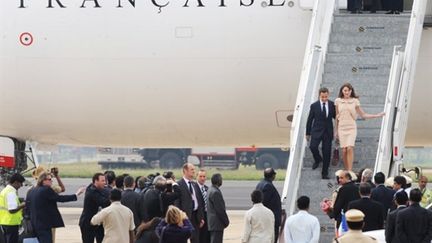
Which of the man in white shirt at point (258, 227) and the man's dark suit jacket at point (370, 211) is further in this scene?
the man in white shirt at point (258, 227)

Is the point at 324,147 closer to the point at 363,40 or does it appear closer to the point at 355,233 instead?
the point at 363,40

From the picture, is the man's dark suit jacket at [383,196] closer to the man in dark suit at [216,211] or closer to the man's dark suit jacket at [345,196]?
the man's dark suit jacket at [345,196]

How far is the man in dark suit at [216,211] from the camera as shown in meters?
19.8

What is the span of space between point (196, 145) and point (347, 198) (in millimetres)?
8160

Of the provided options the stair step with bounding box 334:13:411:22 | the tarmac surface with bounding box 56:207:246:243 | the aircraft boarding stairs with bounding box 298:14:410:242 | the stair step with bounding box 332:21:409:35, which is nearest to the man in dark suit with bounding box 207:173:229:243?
the aircraft boarding stairs with bounding box 298:14:410:242

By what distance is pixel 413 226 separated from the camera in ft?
49.0

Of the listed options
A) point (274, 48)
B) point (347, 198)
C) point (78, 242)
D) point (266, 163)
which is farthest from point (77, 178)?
point (347, 198)

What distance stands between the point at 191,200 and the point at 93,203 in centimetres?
165

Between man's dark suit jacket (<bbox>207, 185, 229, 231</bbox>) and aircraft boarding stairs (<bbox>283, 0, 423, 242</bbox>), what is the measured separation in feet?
3.60

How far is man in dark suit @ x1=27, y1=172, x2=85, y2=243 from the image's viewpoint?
1962 cm

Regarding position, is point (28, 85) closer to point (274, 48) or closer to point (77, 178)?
point (274, 48)

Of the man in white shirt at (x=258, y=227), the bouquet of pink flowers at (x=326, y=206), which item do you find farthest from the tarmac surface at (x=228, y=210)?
the man in white shirt at (x=258, y=227)

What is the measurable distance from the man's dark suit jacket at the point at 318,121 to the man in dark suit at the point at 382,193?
1.86 metres

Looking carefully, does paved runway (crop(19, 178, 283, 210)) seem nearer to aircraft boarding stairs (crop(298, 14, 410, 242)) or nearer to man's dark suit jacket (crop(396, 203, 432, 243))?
aircraft boarding stairs (crop(298, 14, 410, 242))
